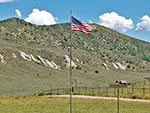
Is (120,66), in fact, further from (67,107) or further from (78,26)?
(78,26)

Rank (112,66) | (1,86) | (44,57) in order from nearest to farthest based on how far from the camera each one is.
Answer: (1,86)
(44,57)
(112,66)

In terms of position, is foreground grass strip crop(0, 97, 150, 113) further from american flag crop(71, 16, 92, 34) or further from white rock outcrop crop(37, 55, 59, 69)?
white rock outcrop crop(37, 55, 59, 69)

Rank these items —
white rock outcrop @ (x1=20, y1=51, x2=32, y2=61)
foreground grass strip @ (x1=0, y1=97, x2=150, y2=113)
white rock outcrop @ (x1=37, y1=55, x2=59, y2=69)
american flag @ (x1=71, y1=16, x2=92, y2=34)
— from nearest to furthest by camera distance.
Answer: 1. american flag @ (x1=71, y1=16, x2=92, y2=34)
2. foreground grass strip @ (x1=0, y1=97, x2=150, y2=113)
3. white rock outcrop @ (x1=20, y1=51, x2=32, y2=61)
4. white rock outcrop @ (x1=37, y1=55, x2=59, y2=69)

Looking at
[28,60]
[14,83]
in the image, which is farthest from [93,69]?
[14,83]

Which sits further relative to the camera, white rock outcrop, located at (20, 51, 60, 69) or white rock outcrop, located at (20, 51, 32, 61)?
white rock outcrop, located at (20, 51, 60, 69)

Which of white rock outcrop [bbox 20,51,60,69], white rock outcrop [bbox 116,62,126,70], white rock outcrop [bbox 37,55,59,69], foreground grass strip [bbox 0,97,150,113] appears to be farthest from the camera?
white rock outcrop [bbox 116,62,126,70]

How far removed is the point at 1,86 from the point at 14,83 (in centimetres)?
645

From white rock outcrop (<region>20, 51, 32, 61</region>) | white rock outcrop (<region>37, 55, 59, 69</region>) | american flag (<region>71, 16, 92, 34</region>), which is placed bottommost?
american flag (<region>71, 16, 92, 34</region>)

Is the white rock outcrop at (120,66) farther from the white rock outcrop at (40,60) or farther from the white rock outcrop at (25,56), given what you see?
the white rock outcrop at (25,56)

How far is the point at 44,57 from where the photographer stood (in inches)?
5822

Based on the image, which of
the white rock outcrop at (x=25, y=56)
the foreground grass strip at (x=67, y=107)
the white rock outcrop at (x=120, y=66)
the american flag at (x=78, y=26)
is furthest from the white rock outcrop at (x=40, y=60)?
the american flag at (x=78, y=26)

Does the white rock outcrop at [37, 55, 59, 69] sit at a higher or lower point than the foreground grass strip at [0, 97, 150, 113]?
higher

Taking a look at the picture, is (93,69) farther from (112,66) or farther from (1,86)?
(1,86)

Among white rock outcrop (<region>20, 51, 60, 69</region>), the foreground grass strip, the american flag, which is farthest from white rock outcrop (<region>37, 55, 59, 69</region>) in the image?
the american flag
